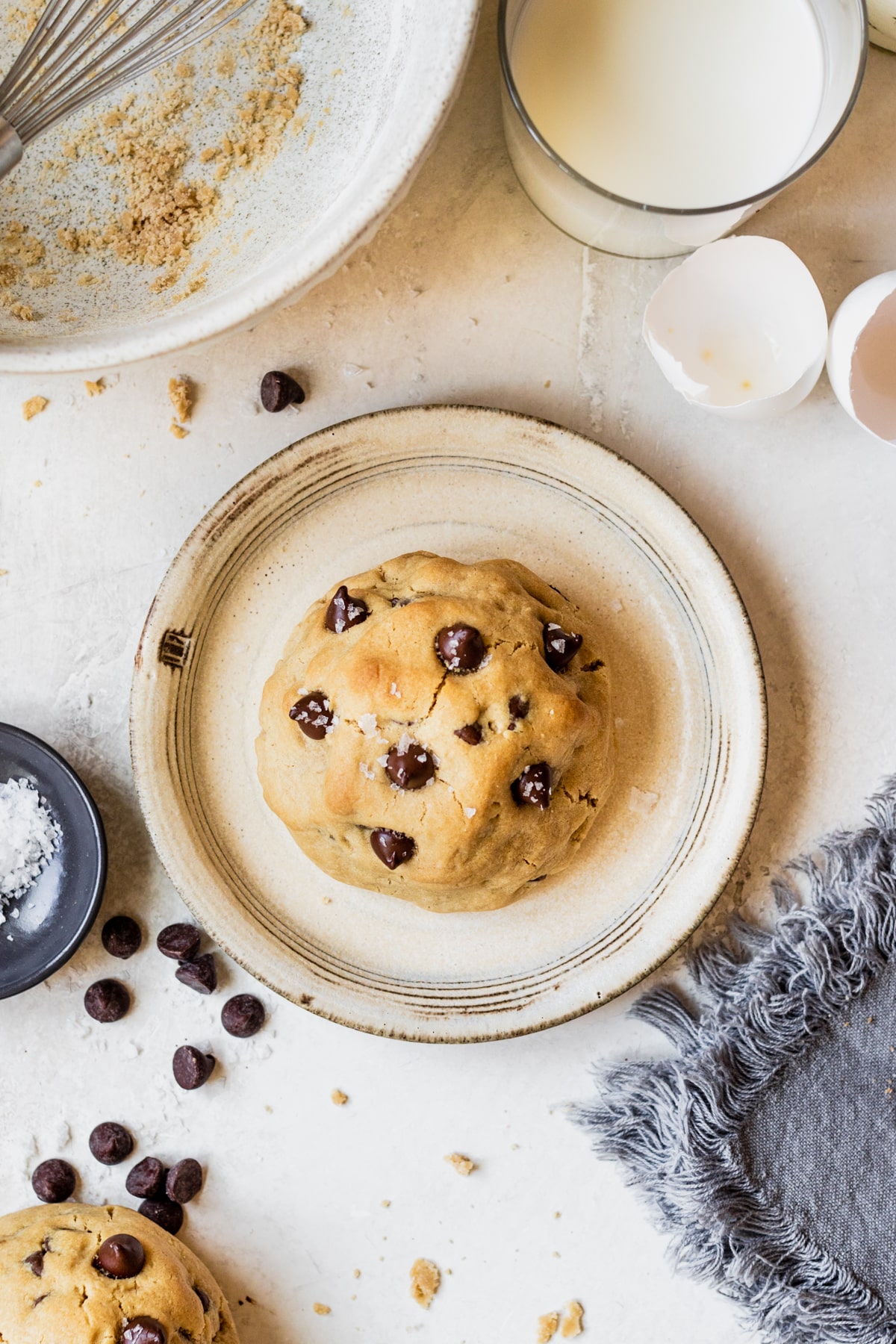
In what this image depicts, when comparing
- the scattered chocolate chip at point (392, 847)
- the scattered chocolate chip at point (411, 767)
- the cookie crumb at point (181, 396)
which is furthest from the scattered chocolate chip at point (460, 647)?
the cookie crumb at point (181, 396)

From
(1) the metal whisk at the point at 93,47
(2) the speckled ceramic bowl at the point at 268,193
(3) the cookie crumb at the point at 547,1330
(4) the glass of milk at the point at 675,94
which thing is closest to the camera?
(2) the speckled ceramic bowl at the point at 268,193

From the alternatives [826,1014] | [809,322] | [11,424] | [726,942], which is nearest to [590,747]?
[726,942]

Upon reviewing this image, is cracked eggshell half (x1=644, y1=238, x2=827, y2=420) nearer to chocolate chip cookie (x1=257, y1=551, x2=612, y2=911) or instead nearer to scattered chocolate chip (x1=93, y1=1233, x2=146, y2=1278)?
chocolate chip cookie (x1=257, y1=551, x2=612, y2=911)

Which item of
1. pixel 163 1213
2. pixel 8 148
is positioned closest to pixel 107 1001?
pixel 163 1213

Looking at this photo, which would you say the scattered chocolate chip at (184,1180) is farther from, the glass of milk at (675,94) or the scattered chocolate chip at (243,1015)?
the glass of milk at (675,94)

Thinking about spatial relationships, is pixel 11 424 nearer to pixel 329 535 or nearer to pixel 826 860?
pixel 329 535

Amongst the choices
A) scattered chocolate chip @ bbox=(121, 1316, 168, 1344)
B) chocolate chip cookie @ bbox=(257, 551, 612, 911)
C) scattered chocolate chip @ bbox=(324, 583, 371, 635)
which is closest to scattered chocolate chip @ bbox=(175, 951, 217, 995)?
chocolate chip cookie @ bbox=(257, 551, 612, 911)
